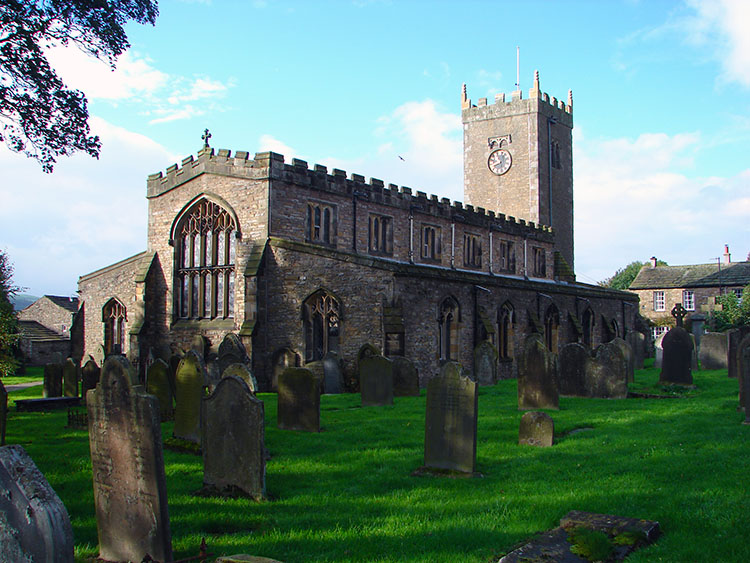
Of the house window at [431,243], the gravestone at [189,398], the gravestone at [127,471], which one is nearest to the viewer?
the gravestone at [127,471]

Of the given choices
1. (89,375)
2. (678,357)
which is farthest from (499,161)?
(89,375)

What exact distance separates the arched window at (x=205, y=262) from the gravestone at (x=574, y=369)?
11339 mm

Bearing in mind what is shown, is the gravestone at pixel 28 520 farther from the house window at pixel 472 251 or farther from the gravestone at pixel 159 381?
the house window at pixel 472 251

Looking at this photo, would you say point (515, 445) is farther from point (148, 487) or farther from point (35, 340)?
point (35, 340)

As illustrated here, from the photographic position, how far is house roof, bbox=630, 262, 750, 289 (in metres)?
44.2

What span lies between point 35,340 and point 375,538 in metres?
34.8

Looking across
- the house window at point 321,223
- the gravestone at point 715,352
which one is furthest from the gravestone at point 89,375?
the gravestone at point 715,352

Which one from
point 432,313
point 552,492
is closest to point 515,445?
point 552,492

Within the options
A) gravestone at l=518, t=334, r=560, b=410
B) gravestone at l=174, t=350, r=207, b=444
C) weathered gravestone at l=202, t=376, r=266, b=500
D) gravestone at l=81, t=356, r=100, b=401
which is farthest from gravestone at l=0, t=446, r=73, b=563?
gravestone at l=81, t=356, r=100, b=401

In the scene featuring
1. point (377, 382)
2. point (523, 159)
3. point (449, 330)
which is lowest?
point (377, 382)

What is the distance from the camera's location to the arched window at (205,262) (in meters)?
21.7

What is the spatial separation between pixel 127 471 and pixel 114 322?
Result: 853 inches

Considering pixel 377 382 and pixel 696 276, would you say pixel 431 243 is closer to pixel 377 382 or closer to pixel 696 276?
pixel 377 382

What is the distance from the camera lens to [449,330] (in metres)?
21.3
